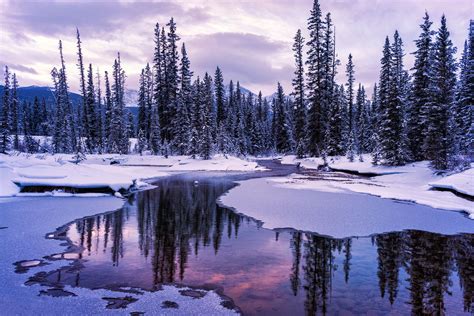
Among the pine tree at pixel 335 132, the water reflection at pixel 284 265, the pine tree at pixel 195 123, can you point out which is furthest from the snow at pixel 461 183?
the pine tree at pixel 195 123

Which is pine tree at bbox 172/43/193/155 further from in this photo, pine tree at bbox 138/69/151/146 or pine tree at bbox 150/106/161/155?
pine tree at bbox 138/69/151/146

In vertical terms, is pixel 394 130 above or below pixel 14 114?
below

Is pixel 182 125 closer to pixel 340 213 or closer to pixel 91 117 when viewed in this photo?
pixel 91 117

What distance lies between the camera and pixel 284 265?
846 centimetres

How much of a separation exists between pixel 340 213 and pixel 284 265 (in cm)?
592

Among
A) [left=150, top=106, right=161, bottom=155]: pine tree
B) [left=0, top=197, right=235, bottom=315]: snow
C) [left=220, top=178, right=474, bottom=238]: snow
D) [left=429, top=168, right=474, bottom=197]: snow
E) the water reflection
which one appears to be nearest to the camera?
[left=0, top=197, right=235, bottom=315]: snow

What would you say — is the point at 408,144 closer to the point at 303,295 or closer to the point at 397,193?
the point at 397,193

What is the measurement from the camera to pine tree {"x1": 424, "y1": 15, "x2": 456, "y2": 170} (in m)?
Answer: 24.2

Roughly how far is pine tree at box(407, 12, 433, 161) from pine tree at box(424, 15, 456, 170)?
4650 millimetres

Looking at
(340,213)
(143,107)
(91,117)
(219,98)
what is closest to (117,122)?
(91,117)

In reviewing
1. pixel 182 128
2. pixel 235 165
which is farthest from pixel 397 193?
pixel 182 128

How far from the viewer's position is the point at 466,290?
7082 mm

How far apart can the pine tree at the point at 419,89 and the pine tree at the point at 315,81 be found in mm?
12225

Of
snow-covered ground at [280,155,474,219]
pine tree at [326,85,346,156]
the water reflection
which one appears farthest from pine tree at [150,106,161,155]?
the water reflection
